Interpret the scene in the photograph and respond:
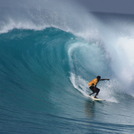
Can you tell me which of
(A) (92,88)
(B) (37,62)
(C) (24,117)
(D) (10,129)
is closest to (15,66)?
(B) (37,62)

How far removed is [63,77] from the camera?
14.4 meters

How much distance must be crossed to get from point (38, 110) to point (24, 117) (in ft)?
3.34

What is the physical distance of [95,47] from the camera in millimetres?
19000

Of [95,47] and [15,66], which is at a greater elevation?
[95,47]

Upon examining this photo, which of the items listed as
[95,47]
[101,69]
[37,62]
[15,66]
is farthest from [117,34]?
[15,66]

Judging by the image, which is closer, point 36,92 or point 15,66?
point 36,92

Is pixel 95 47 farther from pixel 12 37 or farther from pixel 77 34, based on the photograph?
pixel 12 37

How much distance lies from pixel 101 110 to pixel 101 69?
20.8ft

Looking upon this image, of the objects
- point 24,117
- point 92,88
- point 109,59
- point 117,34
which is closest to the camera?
point 24,117

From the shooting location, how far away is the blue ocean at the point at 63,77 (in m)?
8.27

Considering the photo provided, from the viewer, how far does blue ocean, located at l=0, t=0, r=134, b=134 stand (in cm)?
827

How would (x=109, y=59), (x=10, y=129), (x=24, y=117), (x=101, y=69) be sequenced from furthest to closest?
1. (x=109, y=59)
2. (x=101, y=69)
3. (x=24, y=117)
4. (x=10, y=129)

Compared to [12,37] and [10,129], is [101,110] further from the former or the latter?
[12,37]

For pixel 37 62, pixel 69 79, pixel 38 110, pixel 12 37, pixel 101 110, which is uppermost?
pixel 12 37
